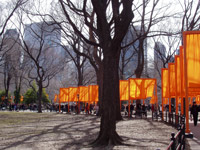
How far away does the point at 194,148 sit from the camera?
30.3 ft

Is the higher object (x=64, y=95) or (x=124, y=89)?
(x=124, y=89)

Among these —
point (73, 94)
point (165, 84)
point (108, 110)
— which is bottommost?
point (108, 110)

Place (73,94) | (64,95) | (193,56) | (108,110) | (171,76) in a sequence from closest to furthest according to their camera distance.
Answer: (108,110)
(193,56)
(171,76)
(73,94)
(64,95)

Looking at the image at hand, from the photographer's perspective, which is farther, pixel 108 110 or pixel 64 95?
pixel 64 95

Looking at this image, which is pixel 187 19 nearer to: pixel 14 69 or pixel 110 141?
pixel 110 141

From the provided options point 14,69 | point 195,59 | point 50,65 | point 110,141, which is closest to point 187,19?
point 195,59

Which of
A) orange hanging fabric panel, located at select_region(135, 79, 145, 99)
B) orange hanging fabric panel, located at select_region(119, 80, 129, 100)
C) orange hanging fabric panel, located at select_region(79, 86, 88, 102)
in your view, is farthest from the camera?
orange hanging fabric panel, located at select_region(79, 86, 88, 102)

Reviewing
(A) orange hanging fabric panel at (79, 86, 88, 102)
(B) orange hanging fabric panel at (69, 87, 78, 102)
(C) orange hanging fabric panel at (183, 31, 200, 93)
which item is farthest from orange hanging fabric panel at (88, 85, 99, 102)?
(C) orange hanging fabric panel at (183, 31, 200, 93)

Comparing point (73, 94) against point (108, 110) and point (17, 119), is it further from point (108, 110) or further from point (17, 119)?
point (108, 110)

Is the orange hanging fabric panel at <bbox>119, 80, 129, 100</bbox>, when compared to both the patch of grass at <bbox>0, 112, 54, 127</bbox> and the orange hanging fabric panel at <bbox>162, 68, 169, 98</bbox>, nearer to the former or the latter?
the orange hanging fabric panel at <bbox>162, 68, 169, 98</bbox>

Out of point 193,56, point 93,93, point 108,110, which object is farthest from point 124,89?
point 108,110

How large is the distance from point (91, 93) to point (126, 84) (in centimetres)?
706

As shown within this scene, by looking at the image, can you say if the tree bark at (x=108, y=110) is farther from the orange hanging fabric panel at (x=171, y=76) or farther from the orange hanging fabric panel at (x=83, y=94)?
the orange hanging fabric panel at (x=83, y=94)

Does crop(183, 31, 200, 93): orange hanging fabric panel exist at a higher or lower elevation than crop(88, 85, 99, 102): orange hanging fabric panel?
higher
